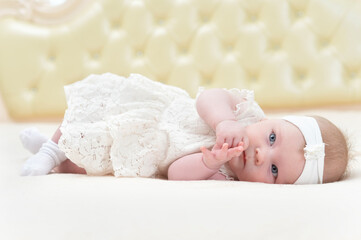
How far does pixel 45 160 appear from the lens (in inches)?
57.5

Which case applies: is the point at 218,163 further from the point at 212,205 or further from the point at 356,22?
the point at 356,22

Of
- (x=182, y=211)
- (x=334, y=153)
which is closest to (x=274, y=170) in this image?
(x=334, y=153)

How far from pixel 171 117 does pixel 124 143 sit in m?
0.18

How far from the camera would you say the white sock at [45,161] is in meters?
1.40

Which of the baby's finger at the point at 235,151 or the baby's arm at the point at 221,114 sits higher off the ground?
the baby's arm at the point at 221,114

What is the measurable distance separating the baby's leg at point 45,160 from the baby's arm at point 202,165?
0.42 m

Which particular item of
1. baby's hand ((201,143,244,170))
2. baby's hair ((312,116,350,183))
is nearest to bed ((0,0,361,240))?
baby's hair ((312,116,350,183))

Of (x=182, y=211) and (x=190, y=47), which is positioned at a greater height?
(x=190, y=47)

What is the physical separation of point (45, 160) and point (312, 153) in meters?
0.87

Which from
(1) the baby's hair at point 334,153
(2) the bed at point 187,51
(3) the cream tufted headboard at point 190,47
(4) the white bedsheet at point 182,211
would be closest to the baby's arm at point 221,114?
(4) the white bedsheet at point 182,211

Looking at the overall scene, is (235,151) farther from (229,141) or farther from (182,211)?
(182,211)

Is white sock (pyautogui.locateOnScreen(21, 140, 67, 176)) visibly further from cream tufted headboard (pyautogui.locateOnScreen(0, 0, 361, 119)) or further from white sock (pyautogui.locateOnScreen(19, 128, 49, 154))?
cream tufted headboard (pyautogui.locateOnScreen(0, 0, 361, 119))

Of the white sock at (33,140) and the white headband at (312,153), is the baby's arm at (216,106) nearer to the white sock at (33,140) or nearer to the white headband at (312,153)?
the white headband at (312,153)

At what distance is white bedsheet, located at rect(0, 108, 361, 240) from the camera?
2.79 feet
